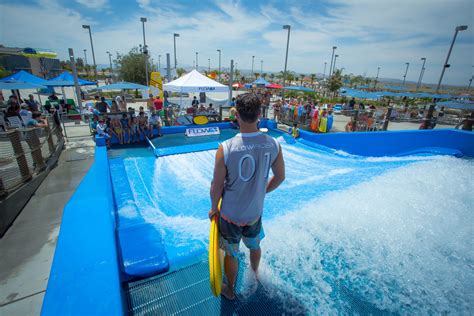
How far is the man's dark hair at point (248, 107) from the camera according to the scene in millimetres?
1862

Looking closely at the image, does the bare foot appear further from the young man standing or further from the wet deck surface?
the wet deck surface

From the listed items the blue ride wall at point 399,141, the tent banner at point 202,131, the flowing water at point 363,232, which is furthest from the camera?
the tent banner at point 202,131

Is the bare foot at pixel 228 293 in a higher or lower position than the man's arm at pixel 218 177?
lower

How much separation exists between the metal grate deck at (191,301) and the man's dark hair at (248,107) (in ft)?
6.02

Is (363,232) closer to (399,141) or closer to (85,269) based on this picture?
(85,269)

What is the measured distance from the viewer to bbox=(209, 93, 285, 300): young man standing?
1.90 m

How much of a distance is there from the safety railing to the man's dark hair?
17.3 ft

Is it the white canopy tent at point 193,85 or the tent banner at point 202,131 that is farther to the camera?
the white canopy tent at point 193,85

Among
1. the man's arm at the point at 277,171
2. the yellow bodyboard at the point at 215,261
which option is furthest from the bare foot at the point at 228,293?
the man's arm at the point at 277,171

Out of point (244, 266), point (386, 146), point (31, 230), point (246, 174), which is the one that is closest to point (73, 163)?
point (31, 230)

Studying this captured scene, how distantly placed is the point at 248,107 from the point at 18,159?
611cm

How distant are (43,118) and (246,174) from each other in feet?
29.4

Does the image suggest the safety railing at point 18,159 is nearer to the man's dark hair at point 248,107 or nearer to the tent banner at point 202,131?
the man's dark hair at point 248,107

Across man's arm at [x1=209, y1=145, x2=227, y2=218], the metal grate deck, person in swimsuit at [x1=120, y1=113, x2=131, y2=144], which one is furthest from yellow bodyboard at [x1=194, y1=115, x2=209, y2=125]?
man's arm at [x1=209, y1=145, x2=227, y2=218]
